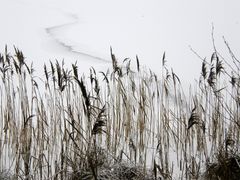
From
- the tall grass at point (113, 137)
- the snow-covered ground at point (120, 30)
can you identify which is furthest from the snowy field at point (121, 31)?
the tall grass at point (113, 137)

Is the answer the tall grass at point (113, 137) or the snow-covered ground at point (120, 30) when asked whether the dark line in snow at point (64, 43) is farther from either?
the tall grass at point (113, 137)

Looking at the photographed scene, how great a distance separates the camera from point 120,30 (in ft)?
16.8

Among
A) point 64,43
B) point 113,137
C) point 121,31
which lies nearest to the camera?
point 113,137

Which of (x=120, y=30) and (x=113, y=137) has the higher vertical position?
(x=120, y=30)

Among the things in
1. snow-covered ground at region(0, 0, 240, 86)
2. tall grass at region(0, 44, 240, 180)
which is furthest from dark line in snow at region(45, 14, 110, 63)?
tall grass at region(0, 44, 240, 180)

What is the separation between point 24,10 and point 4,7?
440 millimetres

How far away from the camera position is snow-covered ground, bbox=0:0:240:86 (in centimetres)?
416

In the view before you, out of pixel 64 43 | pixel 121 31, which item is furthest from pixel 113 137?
pixel 121 31

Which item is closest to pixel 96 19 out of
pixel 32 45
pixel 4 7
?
pixel 32 45

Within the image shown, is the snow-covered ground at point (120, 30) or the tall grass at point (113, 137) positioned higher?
the snow-covered ground at point (120, 30)

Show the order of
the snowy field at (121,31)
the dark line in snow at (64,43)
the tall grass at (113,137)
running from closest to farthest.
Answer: the tall grass at (113,137) < the snowy field at (121,31) < the dark line in snow at (64,43)

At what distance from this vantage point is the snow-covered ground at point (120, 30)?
4164 mm

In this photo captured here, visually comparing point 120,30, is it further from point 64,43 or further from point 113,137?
point 113,137

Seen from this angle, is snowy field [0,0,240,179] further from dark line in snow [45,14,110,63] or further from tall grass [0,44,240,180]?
tall grass [0,44,240,180]
